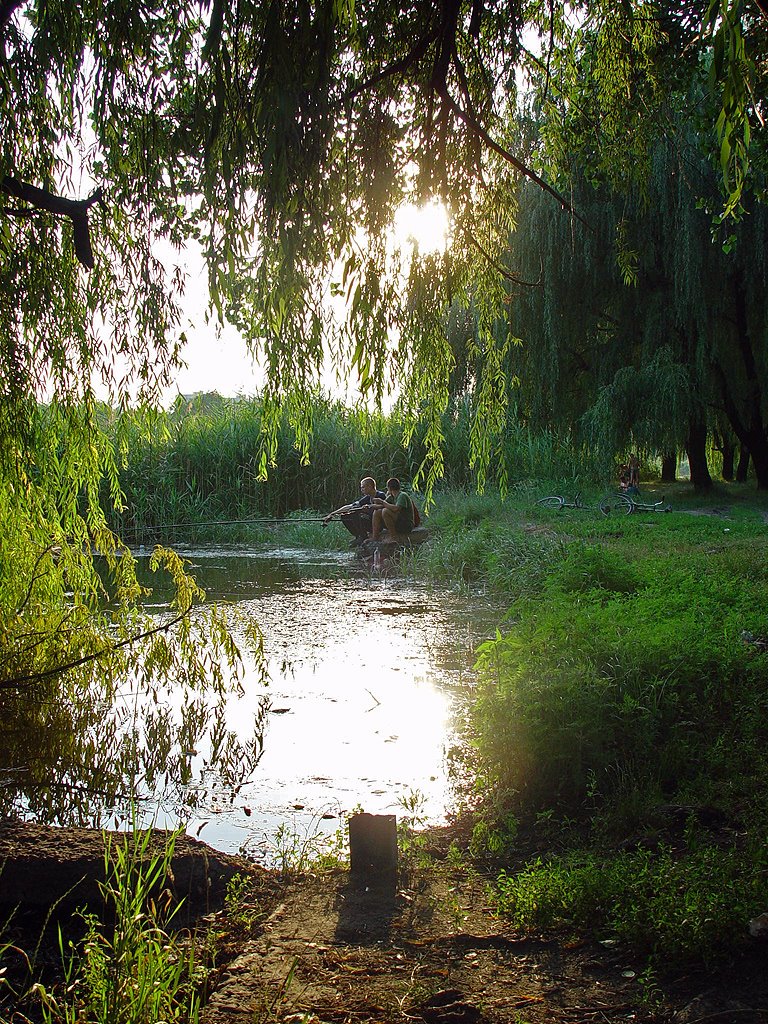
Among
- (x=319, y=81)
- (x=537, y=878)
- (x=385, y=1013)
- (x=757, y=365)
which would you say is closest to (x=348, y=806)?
(x=537, y=878)

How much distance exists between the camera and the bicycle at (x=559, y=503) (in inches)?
597

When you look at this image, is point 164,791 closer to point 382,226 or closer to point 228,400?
point 382,226

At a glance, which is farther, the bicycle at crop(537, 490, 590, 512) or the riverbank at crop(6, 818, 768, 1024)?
the bicycle at crop(537, 490, 590, 512)

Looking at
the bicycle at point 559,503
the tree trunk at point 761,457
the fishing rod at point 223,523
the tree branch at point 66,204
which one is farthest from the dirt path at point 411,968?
the fishing rod at point 223,523

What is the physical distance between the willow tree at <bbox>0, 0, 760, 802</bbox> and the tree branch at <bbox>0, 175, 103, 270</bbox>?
0.04ft

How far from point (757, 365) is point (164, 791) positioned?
1272cm

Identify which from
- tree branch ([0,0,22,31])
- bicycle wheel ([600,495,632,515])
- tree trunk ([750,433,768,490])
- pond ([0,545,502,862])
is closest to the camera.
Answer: tree branch ([0,0,22,31])

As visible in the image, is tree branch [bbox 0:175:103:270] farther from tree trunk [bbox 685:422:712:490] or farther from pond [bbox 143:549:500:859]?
tree trunk [bbox 685:422:712:490]

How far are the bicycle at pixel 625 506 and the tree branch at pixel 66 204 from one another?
10857 millimetres

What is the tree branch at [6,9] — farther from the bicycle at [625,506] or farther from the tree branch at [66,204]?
the bicycle at [625,506]

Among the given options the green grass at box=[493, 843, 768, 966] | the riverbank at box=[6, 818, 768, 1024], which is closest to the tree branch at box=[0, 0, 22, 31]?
the riverbank at box=[6, 818, 768, 1024]

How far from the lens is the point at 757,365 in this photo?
14.4 m

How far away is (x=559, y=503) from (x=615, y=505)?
97 centimetres

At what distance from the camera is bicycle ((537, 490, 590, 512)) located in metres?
15.2
